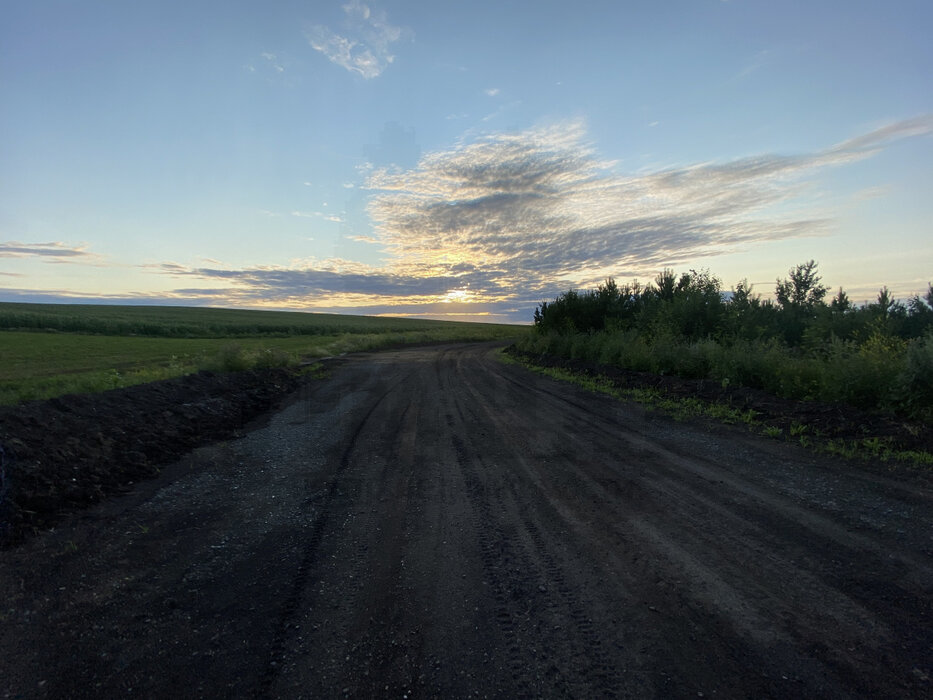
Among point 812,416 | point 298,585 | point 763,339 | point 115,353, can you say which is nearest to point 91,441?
point 298,585

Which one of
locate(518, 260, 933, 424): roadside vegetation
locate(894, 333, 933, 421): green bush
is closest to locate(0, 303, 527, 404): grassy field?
locate(518, 260, 933, 424): roadside vegetation

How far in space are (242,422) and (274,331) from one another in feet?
168

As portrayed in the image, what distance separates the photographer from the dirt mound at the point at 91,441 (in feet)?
15.2

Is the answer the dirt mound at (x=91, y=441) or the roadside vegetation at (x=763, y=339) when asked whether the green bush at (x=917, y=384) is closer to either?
the roadside vegetation at (x=763, y=339)

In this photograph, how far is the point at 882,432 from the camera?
6.65m

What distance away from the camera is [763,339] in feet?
56.7

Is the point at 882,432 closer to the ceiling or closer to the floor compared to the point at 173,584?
closer to the ceiling

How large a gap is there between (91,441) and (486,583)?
5934 millimetres

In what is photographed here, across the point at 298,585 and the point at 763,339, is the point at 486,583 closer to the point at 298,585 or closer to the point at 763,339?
the point at 298,585

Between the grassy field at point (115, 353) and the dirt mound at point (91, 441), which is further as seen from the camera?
the grassy field at point (115, 353)

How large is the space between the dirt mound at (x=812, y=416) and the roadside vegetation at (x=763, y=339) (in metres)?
0.42

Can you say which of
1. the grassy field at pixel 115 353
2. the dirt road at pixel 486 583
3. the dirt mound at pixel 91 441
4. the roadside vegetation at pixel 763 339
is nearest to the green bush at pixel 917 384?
the roadside vegetation at pixel 763 339

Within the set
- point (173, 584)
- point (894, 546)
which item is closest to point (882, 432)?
point (894, 546)

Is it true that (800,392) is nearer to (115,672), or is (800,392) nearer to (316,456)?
(316,456)
